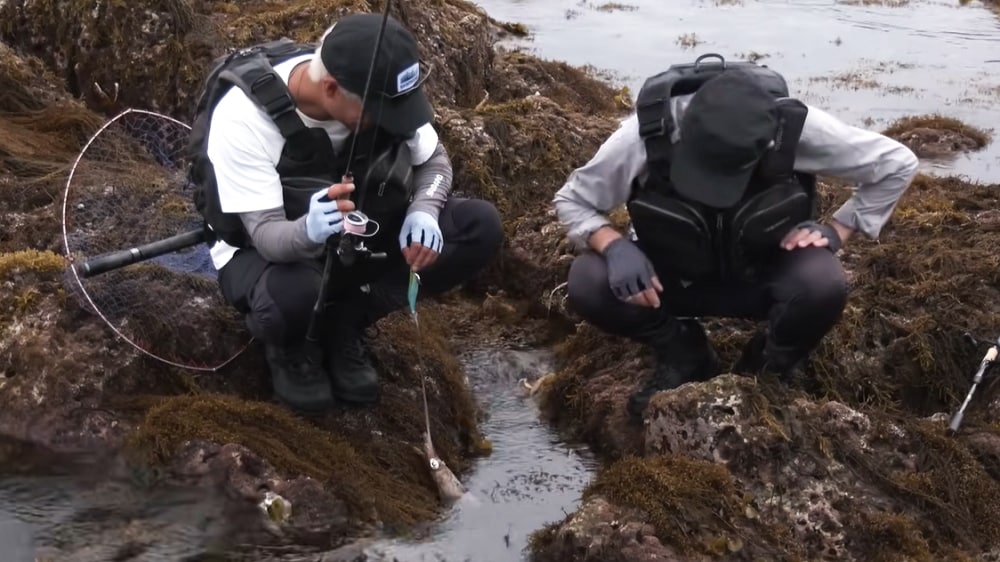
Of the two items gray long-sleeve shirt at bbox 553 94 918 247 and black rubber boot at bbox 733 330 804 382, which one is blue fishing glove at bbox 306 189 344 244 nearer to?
gray long-sleeve shirt at bbox 553 94 918 247

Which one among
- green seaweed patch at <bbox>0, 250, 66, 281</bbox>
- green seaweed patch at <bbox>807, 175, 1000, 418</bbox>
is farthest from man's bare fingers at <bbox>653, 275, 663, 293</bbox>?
green seaweed patch at <bbox>0, 250, 66, 281</bbox>

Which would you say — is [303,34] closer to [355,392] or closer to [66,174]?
[66,174]

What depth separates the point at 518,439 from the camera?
5.34 metres

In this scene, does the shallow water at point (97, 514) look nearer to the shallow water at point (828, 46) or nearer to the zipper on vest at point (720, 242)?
the zipper on vest at point (720, 242)

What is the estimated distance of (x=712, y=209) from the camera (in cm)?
449

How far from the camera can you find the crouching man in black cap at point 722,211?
432 centimetres

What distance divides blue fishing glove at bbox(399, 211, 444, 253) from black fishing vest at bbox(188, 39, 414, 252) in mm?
153

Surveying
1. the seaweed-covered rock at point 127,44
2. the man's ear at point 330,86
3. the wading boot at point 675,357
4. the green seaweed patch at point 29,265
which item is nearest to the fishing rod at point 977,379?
the wading boot at point 675,357

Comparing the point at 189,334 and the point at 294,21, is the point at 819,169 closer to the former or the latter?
the point at 189,334

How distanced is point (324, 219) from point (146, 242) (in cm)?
191

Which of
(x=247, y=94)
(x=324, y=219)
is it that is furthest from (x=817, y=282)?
(x=247, y=94)

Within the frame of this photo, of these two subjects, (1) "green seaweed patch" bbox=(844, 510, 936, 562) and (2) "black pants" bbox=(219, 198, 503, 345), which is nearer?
(1) "green seaweed patch" bbox=(844, 510, 936, 562)

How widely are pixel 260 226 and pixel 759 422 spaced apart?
2152 millimetres

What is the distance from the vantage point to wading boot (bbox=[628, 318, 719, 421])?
5.05 metres
